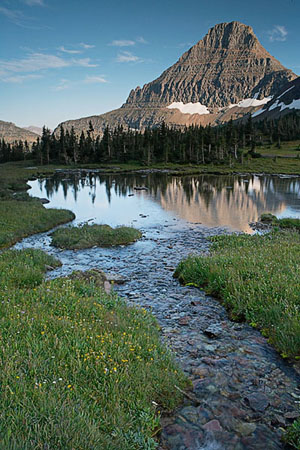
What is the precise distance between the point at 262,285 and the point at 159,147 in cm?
12520

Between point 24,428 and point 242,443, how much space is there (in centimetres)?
343

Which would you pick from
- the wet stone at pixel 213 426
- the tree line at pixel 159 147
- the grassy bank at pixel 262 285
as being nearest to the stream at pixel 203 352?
the wet stone at pixel 213 426

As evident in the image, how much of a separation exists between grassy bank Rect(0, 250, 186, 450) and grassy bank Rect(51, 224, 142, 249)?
1300 cm

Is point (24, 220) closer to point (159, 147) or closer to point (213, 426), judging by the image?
point (213, 426)

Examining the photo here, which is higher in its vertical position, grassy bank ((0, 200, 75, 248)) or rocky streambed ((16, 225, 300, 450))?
grassy bank ((0, 200, 75, 248))

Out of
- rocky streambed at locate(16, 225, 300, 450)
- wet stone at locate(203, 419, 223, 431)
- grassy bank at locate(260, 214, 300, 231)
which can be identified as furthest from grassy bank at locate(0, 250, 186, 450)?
grassy bank at locate(260, 214, 300, 231)

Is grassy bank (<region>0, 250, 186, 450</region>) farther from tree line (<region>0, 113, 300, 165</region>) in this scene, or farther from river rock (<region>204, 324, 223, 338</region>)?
tree line (<region>0, 113, 300, 165</region>)

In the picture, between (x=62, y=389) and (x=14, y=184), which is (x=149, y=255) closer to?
(x=62, y=389)

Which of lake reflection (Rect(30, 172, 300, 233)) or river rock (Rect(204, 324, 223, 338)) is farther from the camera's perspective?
lake reflection (Rect(30, 172, 300, 233))

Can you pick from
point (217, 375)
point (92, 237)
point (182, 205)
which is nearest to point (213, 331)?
point (217, 375)

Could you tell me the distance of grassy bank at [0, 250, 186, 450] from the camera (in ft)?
14.2

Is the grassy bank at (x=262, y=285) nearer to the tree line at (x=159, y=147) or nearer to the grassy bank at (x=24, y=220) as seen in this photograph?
the grassy bank at (x=24, y=220)

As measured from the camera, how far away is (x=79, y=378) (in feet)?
18.0

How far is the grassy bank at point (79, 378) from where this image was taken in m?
4.32
